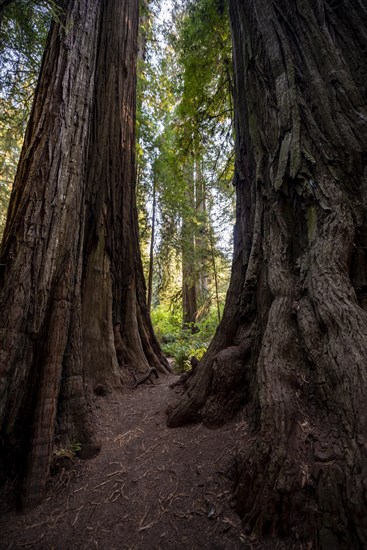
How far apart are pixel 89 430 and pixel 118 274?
2.24m

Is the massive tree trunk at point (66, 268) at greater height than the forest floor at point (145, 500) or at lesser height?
greater

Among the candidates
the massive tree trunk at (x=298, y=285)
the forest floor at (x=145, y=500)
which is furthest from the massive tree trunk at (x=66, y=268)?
the massive tree trunk at (x=298, y=285)

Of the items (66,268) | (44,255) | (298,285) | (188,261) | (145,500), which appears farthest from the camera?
(188,261)

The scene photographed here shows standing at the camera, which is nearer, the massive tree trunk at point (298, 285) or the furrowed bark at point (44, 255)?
the massive tree trunk at point (298, 285)

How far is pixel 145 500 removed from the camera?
1.81m

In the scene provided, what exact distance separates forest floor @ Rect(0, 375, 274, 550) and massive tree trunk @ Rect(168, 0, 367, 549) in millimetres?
166

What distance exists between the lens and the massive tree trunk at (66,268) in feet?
6.86

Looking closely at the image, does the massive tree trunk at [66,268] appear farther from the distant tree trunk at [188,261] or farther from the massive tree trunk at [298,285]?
the distant tree trunk at [188,261]

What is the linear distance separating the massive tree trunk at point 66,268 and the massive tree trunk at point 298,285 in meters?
1.15

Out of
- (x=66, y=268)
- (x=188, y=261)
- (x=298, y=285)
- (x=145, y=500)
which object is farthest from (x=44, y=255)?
(x=188, y=261)

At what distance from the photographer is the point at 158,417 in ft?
9.23

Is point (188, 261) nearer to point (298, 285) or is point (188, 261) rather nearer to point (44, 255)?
point (44, 255)

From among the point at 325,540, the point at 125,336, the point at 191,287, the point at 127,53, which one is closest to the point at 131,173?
the point at 127,53

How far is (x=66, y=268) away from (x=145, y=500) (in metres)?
1.90
